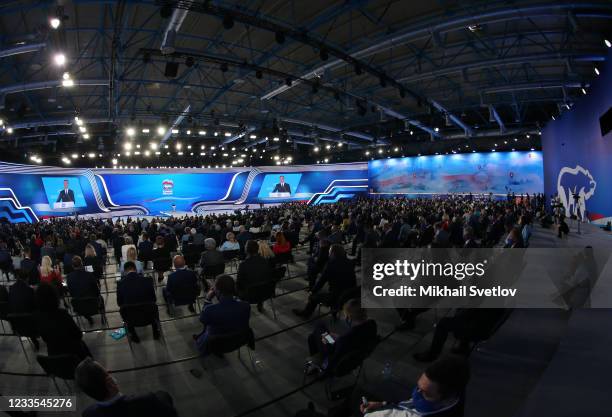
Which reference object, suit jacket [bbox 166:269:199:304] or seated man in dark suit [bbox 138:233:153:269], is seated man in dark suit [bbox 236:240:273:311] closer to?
suit jacket [bbox 166:269:199:304]

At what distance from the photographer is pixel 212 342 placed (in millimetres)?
2748

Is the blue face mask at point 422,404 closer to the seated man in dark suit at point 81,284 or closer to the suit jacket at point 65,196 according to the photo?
the seated man in dark suit at point 81,284

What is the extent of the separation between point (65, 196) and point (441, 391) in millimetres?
26898

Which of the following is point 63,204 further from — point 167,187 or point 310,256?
point 310,256

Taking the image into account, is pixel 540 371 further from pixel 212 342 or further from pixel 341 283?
pixel 212 342

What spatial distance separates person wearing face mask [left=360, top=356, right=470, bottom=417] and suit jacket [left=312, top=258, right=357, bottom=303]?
242 cm

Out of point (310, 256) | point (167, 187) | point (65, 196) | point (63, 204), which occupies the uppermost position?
point (167, 187)

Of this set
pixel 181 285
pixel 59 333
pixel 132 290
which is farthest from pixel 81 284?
pixel 59 333

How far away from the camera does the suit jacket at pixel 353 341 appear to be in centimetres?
254

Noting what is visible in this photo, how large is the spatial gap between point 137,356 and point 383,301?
3.37 meters

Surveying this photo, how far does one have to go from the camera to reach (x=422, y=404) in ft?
5.81

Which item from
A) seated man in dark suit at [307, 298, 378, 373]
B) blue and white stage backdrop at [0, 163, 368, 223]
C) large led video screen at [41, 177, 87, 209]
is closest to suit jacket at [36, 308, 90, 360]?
seated man in dark suit at [307, 298, 378, 373]

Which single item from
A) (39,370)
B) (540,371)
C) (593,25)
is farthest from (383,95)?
(39,370)

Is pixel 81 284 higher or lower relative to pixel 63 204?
lower
